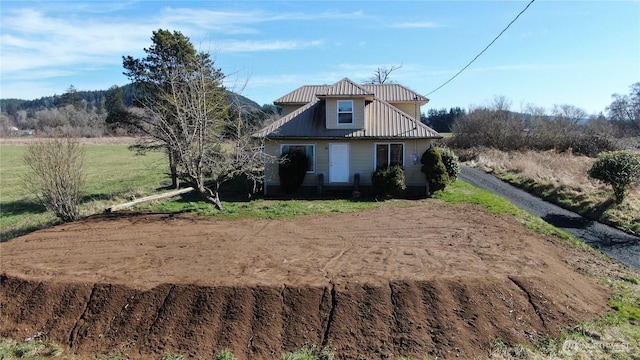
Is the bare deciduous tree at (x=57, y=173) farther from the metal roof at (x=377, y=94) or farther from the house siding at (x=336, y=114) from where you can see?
the metal roof at (x=377, y=94)

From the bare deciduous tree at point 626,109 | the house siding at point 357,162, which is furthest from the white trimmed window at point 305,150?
the bare deciduous tree at point 626,109

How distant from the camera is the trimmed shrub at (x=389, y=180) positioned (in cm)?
1745

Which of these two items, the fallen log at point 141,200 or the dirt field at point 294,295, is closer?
the dirt field at point 294,295

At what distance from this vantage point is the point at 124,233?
480 inches

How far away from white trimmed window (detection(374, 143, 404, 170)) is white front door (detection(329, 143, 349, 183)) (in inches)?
56.5

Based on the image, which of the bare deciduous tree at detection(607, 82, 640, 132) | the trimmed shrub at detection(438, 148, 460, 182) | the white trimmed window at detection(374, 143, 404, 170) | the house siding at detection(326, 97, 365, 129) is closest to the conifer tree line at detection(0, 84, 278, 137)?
the house siding at detection(326, 97, 365, 129)

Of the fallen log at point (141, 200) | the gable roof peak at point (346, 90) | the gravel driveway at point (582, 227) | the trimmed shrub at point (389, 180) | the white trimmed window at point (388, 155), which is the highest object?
the gable roof peak at point (346, 90)

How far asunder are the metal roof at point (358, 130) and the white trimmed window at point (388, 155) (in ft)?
1.98

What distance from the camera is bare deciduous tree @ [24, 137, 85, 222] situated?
45.6 feet

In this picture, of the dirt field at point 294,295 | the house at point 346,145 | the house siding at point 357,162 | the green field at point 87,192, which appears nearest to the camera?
the dirt field at point 294,295

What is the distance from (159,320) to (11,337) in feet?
9.50

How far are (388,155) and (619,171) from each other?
9058 mm

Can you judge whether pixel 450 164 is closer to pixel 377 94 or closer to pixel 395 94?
pixel 395 94

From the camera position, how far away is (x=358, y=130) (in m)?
19.0
